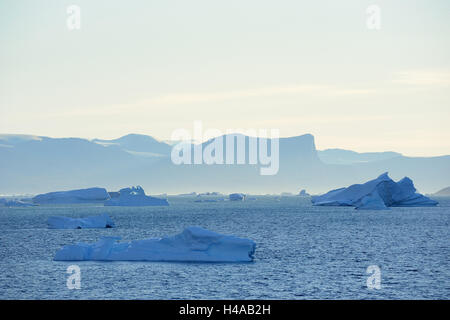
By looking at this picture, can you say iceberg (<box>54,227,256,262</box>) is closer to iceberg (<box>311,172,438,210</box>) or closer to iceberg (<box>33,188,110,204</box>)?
iceberg (<box>311,172,438,210</box>)

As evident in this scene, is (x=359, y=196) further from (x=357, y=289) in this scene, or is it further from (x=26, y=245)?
(x=357, y=289)

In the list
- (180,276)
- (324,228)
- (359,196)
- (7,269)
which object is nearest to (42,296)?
(180,276)

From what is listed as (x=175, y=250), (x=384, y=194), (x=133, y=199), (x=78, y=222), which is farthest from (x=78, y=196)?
(x=175, y=250)

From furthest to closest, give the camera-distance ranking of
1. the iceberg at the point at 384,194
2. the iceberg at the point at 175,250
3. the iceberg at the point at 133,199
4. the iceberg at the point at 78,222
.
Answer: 1. the iceberg at the point at 133,199
2. the iceberg at the point at 384,194
3. the iceberg at the point at 78,222
4. the iceberg at the point at 175,250

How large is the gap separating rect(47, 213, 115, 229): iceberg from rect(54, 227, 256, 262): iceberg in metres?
28.1

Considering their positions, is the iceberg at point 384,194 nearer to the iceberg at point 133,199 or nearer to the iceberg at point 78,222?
the iceberg at point 78,222

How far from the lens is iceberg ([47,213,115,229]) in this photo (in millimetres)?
61688

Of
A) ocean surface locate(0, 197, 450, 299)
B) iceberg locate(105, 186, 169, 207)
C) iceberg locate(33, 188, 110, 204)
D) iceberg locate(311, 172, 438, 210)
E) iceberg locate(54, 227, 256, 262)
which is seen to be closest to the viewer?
ocean surface locate(0, 197, 450, 299)

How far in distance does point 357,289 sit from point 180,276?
25.6 feet

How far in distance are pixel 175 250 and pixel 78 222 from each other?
3119cm

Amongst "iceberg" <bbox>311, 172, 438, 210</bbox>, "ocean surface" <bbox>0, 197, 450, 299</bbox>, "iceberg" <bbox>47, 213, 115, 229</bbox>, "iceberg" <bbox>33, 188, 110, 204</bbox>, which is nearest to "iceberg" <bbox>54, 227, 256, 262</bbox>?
"ocean surface" <bbox>0, 197, 450, 299</bbox>

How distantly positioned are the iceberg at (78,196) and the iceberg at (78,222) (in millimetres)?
74165

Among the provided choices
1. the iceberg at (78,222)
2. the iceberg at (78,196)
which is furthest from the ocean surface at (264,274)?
the iceberg at (78,196)

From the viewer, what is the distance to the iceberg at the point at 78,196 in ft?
447
